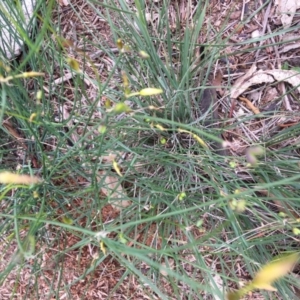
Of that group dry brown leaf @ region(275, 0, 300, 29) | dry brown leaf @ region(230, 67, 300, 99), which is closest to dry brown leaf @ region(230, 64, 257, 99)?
dry brown leaf @ region(230, 67, 300, 99)

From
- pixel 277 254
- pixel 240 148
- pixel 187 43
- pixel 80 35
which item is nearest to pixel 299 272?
pixel 277 254

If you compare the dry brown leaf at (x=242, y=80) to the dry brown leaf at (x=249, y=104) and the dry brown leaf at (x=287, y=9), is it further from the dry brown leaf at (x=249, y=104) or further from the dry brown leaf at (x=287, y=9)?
the dry brown leaf at (x=287, y=9)

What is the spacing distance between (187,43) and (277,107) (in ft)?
0.96

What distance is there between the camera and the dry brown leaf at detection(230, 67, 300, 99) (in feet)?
3.12

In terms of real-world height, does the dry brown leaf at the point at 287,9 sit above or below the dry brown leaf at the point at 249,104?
above

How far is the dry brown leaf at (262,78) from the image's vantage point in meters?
0.95

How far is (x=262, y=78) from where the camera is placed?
96cm

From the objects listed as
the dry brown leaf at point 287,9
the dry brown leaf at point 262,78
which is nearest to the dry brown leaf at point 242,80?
the dry brown leaf at point 262,78

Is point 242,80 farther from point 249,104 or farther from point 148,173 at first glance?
point 148,173

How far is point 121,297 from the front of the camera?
→ 99 cm

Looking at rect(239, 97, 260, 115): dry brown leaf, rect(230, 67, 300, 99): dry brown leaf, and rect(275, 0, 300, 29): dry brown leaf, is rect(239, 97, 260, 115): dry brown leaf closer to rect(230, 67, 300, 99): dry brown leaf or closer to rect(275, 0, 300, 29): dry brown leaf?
rect(230, 67, 300, 99): dry brown leaf

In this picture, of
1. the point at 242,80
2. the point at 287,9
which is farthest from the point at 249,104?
the point at 287,9

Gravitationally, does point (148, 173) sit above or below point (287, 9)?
below

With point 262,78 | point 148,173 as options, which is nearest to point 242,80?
point 262,78
